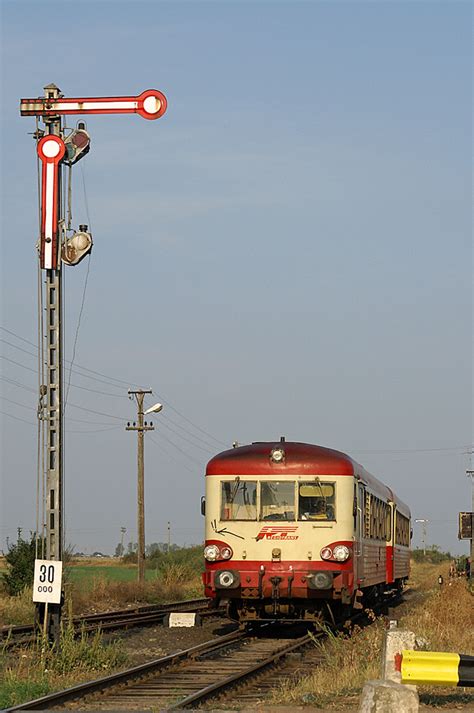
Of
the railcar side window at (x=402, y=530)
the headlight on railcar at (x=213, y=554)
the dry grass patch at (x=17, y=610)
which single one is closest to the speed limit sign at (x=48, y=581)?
the headlight on railcar at (x=213, y=554)

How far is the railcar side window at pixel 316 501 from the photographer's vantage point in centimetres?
1794

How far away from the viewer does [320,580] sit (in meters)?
17.5

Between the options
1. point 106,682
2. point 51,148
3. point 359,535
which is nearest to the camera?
point 106,682

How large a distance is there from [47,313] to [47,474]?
2033mm

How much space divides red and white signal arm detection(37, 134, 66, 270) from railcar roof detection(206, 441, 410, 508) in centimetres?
507

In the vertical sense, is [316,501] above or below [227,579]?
above

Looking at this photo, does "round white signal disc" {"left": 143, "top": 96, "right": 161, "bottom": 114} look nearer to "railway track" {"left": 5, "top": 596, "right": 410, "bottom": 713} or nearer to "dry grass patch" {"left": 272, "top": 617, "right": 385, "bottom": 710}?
"railway track" {"left": 5, "top": 596, "right": 410, "bottom": 713}

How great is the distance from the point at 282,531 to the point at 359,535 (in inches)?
68.0

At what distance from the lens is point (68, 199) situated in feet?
50.0

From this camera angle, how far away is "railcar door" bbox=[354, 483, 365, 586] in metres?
18.5

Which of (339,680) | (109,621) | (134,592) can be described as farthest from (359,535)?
(134,592)

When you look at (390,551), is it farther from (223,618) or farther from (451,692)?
(451,692)

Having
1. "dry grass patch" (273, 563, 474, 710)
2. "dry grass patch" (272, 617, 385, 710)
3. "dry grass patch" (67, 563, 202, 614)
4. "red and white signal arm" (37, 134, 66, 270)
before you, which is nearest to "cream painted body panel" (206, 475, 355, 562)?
"dry grass patch" (273, 563, 474, 710)

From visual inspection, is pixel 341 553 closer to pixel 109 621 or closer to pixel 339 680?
pixel 339 680
